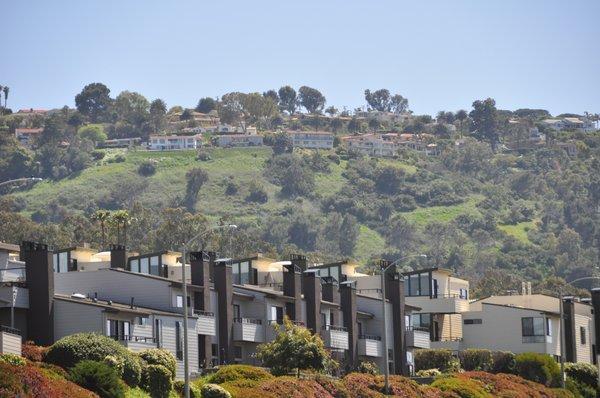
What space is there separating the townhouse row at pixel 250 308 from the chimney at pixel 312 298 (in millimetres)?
71

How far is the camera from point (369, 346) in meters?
109

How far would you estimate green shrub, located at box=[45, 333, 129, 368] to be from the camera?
2448 inches

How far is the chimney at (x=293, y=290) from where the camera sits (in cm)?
10050

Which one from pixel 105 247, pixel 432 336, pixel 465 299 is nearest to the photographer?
pixel 432 336

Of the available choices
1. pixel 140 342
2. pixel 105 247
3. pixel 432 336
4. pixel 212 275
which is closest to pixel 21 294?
pixel 140 342

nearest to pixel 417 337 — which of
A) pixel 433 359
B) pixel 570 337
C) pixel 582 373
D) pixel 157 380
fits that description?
pixel 433 359

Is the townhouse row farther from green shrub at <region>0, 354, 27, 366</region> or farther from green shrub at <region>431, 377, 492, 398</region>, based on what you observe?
green shrub at <region>431, 377, 492, 398</region>

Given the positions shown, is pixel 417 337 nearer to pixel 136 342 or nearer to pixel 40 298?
pixel 136 342

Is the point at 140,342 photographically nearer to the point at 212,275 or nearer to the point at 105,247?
the point at 212,275

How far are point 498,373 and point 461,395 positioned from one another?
18852mm

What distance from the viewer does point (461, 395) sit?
88.9 meters

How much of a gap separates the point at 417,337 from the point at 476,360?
16.4ft

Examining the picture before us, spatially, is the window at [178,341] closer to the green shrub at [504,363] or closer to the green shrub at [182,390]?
the green shrub at [182,390]

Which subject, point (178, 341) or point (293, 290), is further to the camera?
point (293, 290)
